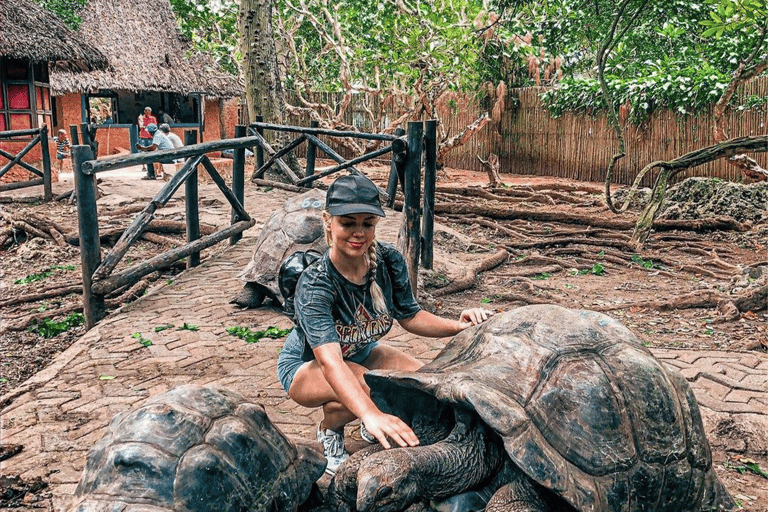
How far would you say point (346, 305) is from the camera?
9.64ft

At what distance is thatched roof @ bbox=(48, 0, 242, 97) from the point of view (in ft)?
66.5

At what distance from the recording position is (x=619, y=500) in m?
2.29

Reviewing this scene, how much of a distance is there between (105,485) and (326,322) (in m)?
0.99

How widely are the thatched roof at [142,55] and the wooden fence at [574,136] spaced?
4355mm

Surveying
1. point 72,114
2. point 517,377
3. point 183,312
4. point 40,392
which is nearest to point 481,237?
point 183,312

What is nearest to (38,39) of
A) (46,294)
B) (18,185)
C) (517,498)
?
(18,185)

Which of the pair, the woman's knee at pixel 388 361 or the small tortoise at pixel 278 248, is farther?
the small tortoise at pixel 278 248

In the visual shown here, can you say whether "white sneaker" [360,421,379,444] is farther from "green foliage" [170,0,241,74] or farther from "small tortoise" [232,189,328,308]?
"green foliage" [170,0,241,74]

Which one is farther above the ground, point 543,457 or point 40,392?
point 543,457

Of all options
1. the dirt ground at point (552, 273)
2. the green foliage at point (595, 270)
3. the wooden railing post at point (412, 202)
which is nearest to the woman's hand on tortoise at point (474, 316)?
the dirt ground at point (552, 273)

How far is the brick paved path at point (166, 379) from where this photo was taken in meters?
3.33

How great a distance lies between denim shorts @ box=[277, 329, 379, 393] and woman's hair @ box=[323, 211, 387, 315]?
0.97ft

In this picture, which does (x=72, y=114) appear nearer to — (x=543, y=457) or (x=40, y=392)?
(x=40, y=392)

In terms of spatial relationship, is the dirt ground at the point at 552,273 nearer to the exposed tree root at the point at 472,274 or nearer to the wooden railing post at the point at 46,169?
the exposed tree root at the point at 472,274
